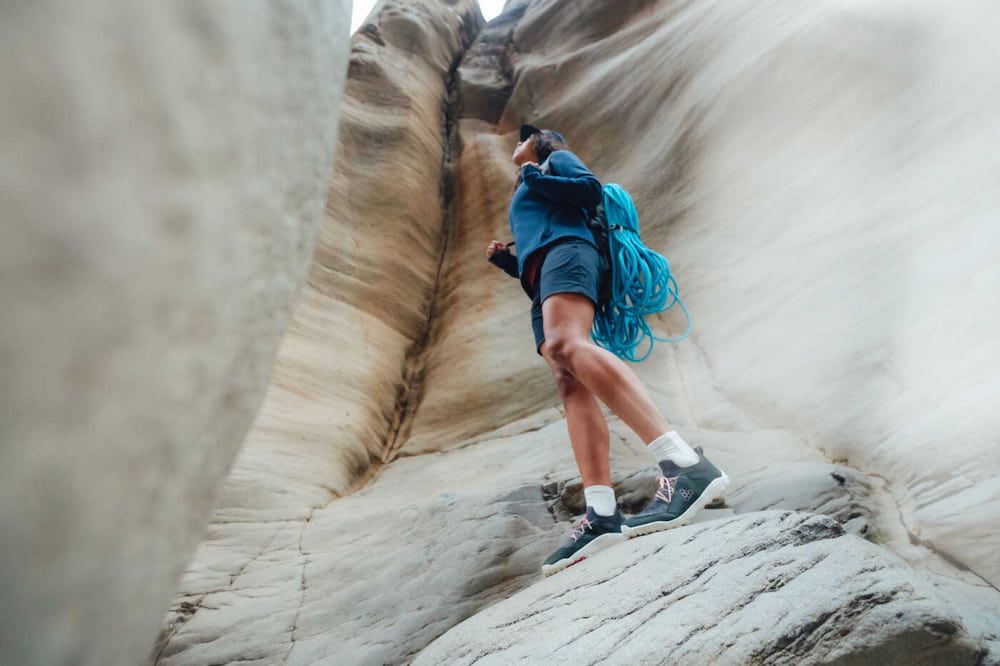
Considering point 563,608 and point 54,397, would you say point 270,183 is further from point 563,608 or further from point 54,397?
point 563,608

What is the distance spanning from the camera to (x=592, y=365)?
1.86 m

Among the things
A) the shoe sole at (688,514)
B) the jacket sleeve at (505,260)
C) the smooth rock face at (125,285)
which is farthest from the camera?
the jacket sleeve at (505,260)

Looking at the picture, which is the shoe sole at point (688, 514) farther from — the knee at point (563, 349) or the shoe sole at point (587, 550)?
the knee at point (563, 349)

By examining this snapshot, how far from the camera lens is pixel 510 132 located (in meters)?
5.88

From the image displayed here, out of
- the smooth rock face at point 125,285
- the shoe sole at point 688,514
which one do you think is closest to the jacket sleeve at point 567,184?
the shoe sole at point 688,514

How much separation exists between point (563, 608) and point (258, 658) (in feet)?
3.04

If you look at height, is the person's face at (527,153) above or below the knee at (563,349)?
above

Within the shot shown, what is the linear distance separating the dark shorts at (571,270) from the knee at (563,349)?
0.14 meters

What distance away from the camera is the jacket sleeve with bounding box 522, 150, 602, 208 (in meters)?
2.13

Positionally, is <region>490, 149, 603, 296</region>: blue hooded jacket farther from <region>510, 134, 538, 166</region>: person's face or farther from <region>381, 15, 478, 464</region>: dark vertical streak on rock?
<region>381, 15, 478, 464</region>: dark vertical streak on rock

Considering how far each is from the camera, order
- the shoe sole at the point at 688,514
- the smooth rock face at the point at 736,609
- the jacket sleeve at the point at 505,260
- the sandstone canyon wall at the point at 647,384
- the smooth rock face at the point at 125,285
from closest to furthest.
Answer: the smooth rock face at the point at 125,285 < the sandstone canyon wall at the point at 647,384 < the smooth rock face at the point at 736,609 < the shoe sole at the point at 688,514 < the jacket sleeve at the point at 505,260

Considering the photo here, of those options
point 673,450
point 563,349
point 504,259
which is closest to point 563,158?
point 504,259

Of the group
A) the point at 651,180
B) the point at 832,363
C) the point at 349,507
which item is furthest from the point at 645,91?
the point at 349,507

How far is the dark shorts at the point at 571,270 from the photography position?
2.01m
